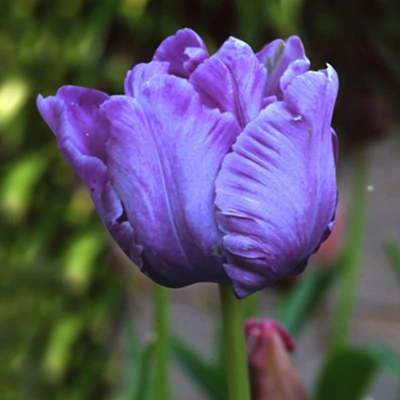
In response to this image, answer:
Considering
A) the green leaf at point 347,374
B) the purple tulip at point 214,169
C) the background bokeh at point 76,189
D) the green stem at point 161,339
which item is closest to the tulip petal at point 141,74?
the purple tulip at point 214,169

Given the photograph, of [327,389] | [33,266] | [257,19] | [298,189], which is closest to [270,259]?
[298,189]

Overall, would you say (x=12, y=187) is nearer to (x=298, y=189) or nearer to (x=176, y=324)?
(x=176, y=324)

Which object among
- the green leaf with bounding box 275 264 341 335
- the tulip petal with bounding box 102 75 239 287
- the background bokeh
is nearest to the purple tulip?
the tulip petal with bounding box 102 75 239 287

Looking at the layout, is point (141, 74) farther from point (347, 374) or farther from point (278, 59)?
point (347, 374)

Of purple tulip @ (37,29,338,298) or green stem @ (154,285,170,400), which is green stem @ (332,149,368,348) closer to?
green stem @ (154,285,170,400)

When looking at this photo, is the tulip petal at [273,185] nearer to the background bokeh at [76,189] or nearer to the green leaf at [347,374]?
the green leaf at [347,374]
